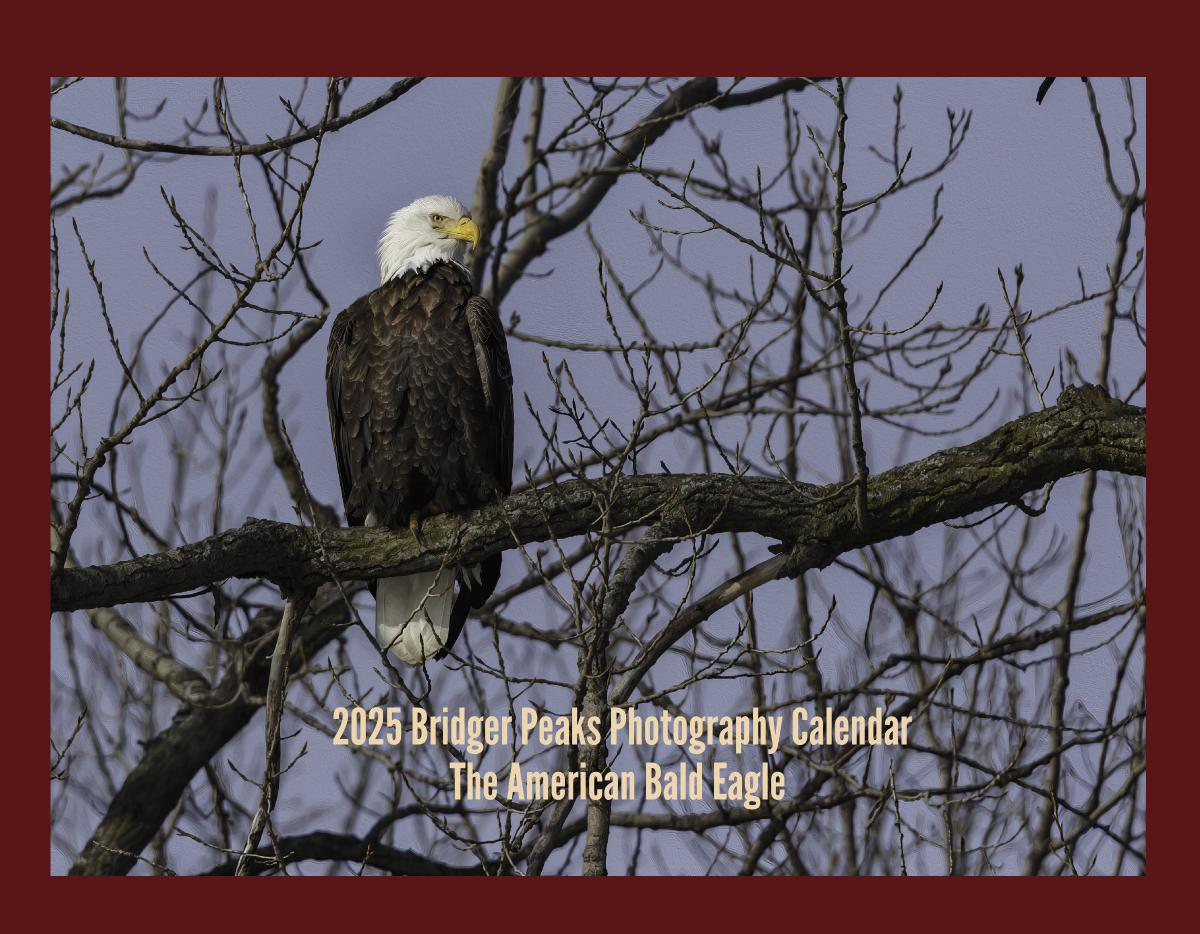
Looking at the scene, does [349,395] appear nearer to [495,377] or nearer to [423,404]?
[423,404]

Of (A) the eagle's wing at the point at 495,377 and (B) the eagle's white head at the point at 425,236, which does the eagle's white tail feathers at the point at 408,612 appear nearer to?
(A) the eagle's wing at the point at 495,377

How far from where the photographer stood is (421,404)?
4699 millimetres

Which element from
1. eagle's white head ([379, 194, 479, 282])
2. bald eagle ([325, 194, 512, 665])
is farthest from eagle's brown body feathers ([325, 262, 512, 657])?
eagle's white head ([379, 194, 479, 282])

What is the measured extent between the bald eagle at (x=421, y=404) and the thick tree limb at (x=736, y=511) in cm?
38

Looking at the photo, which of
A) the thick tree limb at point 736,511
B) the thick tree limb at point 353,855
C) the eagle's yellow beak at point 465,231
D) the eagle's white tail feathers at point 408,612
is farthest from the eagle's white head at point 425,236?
the thick tree limb at point 353,855

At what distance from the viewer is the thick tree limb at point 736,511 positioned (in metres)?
3.89

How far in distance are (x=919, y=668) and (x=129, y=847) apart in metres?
3.31

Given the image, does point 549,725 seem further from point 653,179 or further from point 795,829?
point 795,829

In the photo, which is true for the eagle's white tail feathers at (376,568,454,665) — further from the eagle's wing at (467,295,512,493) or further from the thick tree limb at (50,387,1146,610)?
the thick tree limb at (50,387,1146,610)

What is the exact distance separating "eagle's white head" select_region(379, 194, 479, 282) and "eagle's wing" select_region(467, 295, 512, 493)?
390 millimetres

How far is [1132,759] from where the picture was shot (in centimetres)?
528

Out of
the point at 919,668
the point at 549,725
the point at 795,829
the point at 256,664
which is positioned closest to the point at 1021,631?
the point at 919,668

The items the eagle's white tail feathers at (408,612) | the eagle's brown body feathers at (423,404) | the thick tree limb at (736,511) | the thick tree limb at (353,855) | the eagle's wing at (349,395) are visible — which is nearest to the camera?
the thick tree limb at (736,511)

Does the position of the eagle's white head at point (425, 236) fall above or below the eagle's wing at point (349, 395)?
above
